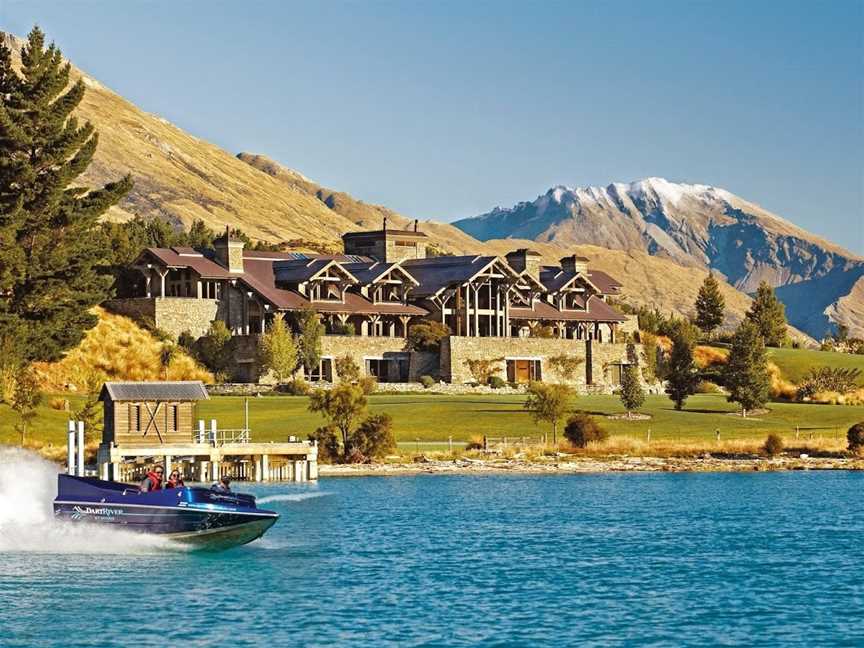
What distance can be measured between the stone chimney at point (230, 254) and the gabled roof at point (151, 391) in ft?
153

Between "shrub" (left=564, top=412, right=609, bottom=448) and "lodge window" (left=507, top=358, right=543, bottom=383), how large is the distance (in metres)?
32.6

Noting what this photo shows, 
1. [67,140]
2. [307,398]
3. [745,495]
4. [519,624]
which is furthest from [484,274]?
[519,624]

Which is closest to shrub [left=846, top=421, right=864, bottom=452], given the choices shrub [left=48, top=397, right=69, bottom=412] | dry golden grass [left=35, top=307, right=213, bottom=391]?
dry golden grass [left=35, top=307, right=213, bottom=391]

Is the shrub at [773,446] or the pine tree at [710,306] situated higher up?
the pine tree at [710,306]

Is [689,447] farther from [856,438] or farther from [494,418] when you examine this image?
[494,418]

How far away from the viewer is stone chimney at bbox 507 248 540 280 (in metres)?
150

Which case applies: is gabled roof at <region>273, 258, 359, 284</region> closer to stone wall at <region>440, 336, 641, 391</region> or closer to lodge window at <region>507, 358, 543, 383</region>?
stone wall at <region>440, 336, 641, 391</region>

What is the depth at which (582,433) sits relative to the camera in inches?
3920

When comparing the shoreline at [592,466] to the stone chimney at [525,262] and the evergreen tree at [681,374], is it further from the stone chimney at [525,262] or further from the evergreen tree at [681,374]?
the stone chimney at [525,262]

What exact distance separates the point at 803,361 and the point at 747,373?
1287 inches

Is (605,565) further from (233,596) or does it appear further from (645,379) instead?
(645,379)

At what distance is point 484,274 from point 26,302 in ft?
144

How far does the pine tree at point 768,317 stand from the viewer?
15600cm

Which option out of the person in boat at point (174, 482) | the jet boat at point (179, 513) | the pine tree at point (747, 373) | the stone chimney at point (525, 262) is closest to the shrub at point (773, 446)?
the pine tree at point (747, 373)
